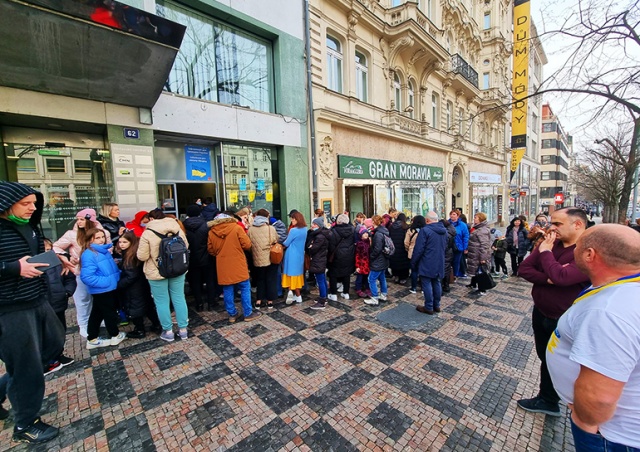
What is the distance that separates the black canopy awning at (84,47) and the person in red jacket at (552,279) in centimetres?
537

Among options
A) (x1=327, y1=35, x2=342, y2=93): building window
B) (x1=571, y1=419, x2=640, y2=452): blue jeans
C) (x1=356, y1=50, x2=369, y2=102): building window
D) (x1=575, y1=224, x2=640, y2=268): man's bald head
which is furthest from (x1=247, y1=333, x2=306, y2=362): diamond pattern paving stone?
(x1=356, y1=50, x2=369, y2=102): building window

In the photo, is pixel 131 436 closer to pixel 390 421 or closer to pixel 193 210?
pixel 390 421

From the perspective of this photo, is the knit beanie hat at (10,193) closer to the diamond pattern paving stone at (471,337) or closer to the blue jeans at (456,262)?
the diamond pattern paving stone at (471,337)

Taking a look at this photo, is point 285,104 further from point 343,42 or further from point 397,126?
point 397,126

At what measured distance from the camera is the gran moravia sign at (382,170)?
10.3 metres

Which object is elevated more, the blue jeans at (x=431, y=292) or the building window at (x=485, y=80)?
the building window at (x=485, y=80)

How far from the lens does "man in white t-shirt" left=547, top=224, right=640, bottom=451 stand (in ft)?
3.95

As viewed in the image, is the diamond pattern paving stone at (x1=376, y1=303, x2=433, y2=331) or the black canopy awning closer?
the black canopy awning

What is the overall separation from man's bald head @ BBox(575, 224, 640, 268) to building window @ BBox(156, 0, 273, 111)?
794 centimetres

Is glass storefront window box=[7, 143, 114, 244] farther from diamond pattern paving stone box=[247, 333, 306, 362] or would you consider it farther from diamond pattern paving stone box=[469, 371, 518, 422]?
diamond pattern paving stone box=[469, 371, 518, 422]

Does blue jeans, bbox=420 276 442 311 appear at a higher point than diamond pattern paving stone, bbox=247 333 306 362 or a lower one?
higher

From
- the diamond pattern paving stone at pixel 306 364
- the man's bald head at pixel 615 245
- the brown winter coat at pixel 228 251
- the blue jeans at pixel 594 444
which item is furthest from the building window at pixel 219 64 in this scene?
the blue jeans at pixel 594 444

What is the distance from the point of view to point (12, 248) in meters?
2.15

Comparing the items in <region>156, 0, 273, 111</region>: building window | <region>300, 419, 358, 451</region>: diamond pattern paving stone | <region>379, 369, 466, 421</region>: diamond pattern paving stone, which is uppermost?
<region>156, 0, 273, 111</region>: building window
